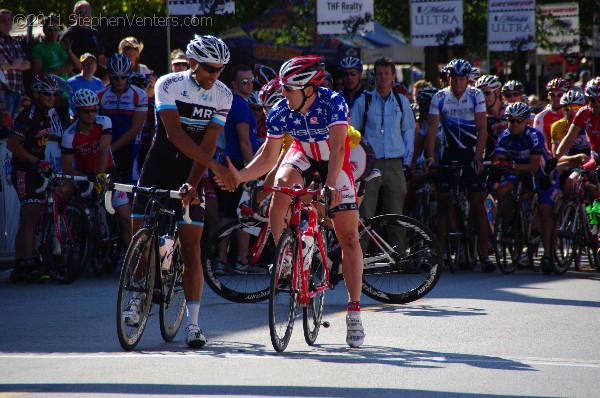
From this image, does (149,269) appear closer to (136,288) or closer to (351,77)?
(136,288)

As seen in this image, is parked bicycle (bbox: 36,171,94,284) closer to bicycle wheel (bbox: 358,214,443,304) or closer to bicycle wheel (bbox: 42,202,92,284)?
bicycle wheel (bbox: 42,202,92,284)

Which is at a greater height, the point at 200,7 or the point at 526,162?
the point at 200,7

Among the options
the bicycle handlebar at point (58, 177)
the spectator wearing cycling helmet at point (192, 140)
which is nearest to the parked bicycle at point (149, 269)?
the spectator wearing cycling helmet at point (192, 140)

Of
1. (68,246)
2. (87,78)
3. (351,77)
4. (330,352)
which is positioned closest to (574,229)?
(351,77)

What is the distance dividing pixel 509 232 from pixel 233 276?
408cm

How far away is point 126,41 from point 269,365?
928 centimetres

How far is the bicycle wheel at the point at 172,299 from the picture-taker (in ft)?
27.3

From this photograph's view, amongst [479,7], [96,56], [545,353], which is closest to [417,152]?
[96,56]

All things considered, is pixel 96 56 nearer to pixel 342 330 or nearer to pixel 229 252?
pixel 229 252

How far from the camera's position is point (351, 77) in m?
13.9

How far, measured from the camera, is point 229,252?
34.7 ft

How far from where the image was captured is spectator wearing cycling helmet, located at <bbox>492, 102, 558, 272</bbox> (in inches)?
532

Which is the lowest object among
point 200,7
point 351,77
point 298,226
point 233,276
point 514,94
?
point 233,276

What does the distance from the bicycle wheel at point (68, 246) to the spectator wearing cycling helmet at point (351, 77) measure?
3490mm
